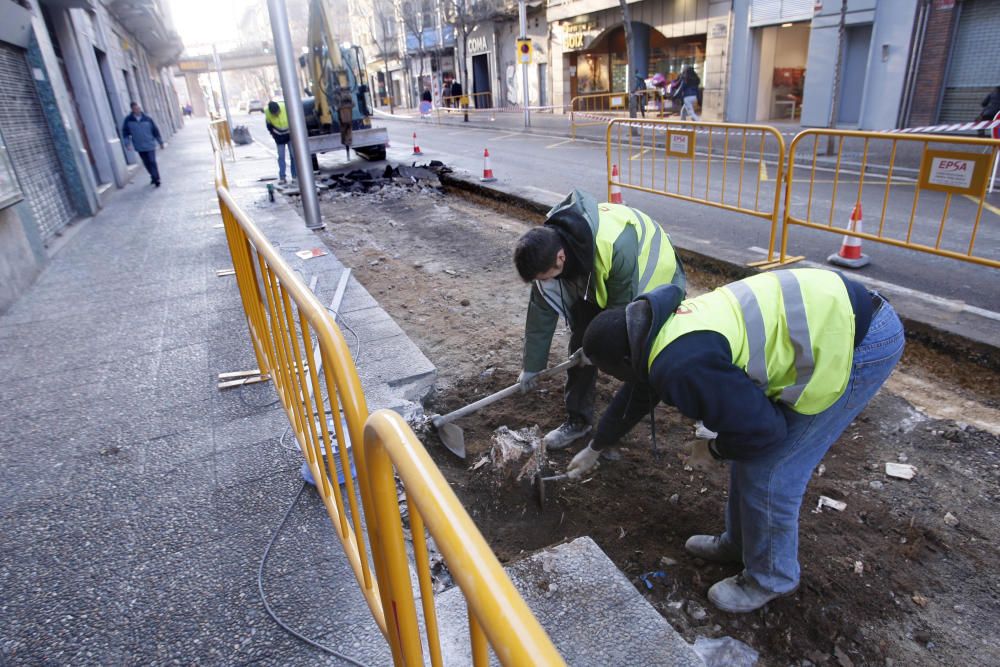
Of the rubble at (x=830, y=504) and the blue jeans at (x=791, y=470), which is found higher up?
the blue jeans at (x=791, y=470)

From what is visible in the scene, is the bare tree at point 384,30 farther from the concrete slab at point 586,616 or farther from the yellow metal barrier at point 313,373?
the concrete slab at point 586,616

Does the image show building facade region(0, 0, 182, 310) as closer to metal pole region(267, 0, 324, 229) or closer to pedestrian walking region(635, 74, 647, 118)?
metal pole region(267, 0, 324, 229)

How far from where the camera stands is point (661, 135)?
53.6ft

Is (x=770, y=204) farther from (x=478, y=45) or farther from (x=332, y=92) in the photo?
(x=478, y=45)

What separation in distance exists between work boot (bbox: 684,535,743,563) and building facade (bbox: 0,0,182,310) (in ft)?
19.7

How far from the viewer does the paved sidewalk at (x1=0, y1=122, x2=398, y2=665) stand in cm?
207

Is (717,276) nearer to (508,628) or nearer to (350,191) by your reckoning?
(508,628)

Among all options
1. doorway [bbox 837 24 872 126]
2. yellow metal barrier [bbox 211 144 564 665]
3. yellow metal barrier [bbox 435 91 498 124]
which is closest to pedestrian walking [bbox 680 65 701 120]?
doorway [bbox 837 24 872 126]

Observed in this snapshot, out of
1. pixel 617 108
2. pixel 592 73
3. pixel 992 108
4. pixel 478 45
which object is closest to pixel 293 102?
pixel 992 108

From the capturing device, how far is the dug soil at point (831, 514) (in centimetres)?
225

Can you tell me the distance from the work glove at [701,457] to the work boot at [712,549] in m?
0.33

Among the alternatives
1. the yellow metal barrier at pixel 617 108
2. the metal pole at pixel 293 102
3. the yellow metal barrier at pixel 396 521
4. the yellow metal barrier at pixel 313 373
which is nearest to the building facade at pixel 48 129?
the metal pole at pixel 293 102

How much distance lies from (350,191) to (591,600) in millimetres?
10624

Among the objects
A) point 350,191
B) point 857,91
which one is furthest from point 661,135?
point 350,191
